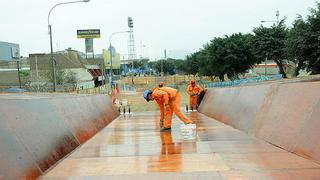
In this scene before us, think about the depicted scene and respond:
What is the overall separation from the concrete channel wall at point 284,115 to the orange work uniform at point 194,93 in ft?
29.0

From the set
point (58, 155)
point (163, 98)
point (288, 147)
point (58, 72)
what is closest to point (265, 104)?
point (288, 147)

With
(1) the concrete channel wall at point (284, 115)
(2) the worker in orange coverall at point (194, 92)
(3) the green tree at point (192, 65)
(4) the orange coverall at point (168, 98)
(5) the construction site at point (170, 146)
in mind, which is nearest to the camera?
(5) the construction site at point (170, 146)

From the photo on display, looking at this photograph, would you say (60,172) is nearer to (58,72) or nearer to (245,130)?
(245,130)

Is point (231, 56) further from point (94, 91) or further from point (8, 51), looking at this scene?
point (8, 51)

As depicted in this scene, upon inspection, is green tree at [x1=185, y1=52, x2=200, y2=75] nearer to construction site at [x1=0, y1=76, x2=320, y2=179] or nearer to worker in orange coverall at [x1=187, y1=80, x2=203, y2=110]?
worker in orange coverall at [x1=187, y1=80, x2=203, y2=110]

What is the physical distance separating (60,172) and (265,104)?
5.44 meters

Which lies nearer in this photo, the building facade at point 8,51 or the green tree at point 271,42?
the green tree at point 271,42

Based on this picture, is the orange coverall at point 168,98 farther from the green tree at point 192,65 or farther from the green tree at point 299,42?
the green tree at point 192,65

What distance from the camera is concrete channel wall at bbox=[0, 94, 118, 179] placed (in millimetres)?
5661

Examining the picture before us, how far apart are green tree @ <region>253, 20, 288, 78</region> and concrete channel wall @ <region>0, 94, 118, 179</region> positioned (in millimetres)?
38063

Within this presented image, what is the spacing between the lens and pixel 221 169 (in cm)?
634

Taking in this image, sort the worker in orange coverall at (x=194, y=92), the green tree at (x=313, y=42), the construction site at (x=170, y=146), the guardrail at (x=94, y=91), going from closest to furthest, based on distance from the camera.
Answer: the construction site at (x=170, y=146) < the worker in orange coverall at (x=194, y=92) < the green tree at (x=313, y=42) < the guardrail at (x=94, y=91)

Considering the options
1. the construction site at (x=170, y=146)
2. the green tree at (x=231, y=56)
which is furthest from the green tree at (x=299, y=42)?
the construction site at (x=170, y=146)

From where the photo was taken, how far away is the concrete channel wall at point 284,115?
6.91 metres
